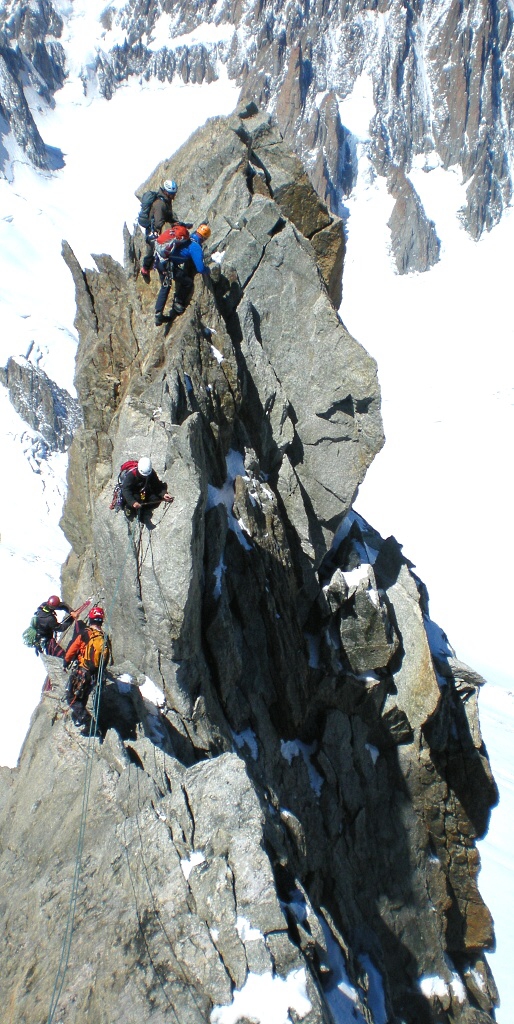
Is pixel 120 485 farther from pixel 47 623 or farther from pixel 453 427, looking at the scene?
pixel 453 427

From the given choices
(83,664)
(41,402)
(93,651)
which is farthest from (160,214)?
(41,402)

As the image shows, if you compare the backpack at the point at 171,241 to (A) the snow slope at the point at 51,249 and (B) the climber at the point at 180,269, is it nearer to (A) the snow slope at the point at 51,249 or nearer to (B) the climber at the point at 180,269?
(B) the climber at the point at 180,269

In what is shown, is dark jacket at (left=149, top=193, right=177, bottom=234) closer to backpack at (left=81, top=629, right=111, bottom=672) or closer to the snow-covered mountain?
backpack at (left=81, top=629, right=111, bottom=672)

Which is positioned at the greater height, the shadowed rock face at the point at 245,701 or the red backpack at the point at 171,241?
the red backpack at the point at 171,241

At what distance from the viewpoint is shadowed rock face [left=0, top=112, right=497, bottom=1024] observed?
729 cm

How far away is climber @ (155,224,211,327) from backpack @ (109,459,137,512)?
3.98 meters

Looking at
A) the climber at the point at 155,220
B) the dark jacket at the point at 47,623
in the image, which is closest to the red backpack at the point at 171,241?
the climber at the point at 155,220

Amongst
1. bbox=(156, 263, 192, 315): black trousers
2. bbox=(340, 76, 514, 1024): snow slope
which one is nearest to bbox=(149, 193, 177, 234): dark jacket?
bbox=(156, 263, 192, 315): black trousers

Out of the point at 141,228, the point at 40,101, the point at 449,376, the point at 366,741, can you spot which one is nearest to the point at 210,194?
the point at 141,228

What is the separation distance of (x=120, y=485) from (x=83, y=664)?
9.08 feet

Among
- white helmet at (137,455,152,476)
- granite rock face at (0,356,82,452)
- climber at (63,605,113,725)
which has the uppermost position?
granite rock face at (0,356,82,452)

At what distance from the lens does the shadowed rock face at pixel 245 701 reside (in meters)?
7.29

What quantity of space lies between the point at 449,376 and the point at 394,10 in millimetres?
72228

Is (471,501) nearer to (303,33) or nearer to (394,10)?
(394,10)
